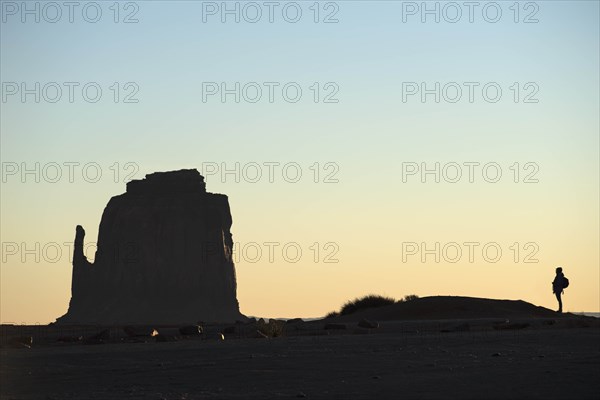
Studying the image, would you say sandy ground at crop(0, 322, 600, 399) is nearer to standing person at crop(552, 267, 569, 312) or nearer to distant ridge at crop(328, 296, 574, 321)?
distant ridge at crop(328, 296, 574, 321)

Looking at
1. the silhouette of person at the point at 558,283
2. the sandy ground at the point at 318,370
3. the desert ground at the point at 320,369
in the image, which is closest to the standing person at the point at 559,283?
the silhouette of person at the point at 558,283

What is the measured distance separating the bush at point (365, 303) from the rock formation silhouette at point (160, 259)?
96.9m

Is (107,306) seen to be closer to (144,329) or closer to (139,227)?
(139,227)

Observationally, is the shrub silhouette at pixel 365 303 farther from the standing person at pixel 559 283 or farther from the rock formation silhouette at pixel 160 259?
the rock formation silhouette at pixel 160 259

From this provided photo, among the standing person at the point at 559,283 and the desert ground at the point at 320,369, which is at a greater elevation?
the standing person at the point at 559,283

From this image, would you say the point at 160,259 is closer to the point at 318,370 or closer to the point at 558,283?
the point at 558,283

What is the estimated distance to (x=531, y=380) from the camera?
14.2 meters

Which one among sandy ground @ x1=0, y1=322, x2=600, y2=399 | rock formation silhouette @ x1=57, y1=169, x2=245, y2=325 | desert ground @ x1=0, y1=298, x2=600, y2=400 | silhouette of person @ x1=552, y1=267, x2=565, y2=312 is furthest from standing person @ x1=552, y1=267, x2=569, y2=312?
rock formation silhouette @ x1=57, y1=169, x2=245, y2=325

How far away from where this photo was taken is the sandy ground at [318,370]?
1373cm

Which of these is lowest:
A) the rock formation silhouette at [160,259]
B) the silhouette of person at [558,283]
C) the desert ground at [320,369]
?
the desert ground at [320,369]

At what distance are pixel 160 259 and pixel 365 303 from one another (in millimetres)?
107986

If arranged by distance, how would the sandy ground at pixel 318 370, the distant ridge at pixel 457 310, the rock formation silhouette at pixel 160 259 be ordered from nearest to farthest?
→ the sandy ground at pixel 318 370 → the distant ridge at pixel 457 310 → the rock formation silhouette at pixel 160 259

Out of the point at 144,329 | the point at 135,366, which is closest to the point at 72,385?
the point at 135,366

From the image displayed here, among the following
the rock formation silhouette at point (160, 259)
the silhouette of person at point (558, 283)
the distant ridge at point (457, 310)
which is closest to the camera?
the distant ridge at point (457, 310)
